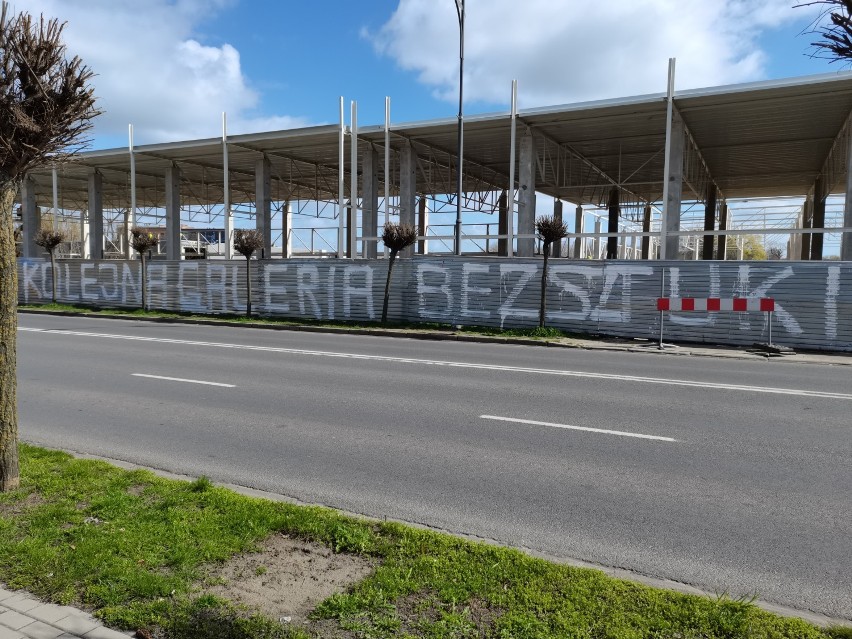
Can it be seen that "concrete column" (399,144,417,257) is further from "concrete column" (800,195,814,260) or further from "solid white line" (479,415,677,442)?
"concrete column" (800,195,814,260)

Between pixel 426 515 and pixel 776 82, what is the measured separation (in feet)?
59.5

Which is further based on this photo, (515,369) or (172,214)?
(172,214)

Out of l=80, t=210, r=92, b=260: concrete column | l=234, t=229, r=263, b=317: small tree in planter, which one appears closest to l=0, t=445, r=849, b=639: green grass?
l=234, t=229, r=263, b=317: small tree in planter

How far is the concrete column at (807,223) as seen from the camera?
1351 inches

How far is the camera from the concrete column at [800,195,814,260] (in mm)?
34312

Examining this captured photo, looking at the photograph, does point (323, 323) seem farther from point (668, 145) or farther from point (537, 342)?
point (668, 145)

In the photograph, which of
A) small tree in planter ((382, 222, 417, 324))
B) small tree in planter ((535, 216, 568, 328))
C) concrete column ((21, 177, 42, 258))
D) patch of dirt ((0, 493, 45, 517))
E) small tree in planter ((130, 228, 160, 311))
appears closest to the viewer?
patch of dirt ((0, 493, 45, 517))

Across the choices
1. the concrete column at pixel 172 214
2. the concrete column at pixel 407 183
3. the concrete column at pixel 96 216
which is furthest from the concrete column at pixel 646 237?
the concrete column at pixel 96 216

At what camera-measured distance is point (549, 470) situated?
A: 5664mm

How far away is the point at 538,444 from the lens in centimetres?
650

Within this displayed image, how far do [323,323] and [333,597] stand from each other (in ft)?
57.9

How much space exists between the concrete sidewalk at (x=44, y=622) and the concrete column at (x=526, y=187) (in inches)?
828

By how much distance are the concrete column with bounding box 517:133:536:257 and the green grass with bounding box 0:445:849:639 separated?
19.9m

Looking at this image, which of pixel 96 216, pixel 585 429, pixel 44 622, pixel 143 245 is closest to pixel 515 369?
pixel 585 429
